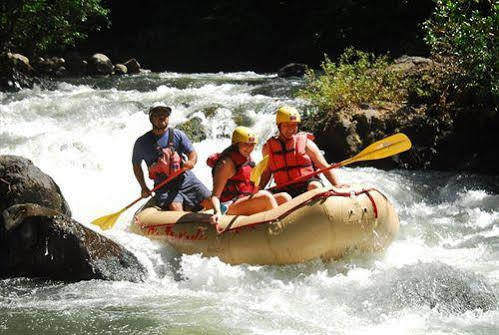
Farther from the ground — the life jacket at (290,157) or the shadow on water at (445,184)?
the life jacket at (290,157)

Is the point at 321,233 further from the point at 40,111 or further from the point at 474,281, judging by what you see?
the point at 40,111

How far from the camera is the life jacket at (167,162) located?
18.6ft

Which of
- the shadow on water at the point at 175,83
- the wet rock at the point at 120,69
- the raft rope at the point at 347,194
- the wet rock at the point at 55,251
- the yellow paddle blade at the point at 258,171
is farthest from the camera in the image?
the wet rock at the point at 120,69

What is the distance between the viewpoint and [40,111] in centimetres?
1116

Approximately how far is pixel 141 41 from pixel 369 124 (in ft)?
55.1

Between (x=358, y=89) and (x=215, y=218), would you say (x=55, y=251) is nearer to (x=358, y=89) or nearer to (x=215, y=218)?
(x=215, y=218)

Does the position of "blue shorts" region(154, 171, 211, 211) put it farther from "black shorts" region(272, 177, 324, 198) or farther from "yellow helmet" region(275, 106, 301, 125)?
"yellow helmet" region(275, 106, 301, 125)

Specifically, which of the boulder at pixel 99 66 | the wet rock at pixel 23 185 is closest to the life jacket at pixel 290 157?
the wet rock at pixel 23 185

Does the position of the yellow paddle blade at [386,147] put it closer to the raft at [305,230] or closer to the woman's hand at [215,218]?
the raft at [305,230]

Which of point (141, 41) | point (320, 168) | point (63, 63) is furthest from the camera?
point (141, 41)

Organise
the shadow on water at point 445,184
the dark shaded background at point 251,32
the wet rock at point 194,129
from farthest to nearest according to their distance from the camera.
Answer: the dark shaded background at point 251,32 → the wet rock at point 194,129 → the shadow on water at point 445,184

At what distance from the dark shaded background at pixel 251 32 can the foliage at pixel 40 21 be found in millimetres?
6145

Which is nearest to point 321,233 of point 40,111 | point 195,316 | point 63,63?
point 195,316

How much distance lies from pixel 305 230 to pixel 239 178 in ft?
2.78
